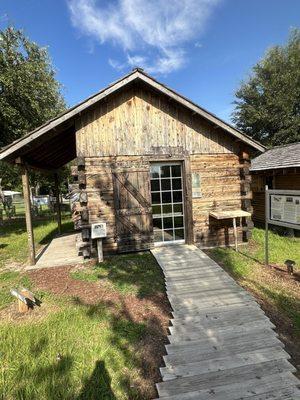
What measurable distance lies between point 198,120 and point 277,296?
18.5 ft

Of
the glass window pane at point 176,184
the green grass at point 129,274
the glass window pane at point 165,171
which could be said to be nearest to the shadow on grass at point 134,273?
the green grass at point 129,274

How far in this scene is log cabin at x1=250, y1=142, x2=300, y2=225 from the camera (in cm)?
1171

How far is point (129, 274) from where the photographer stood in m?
6.72

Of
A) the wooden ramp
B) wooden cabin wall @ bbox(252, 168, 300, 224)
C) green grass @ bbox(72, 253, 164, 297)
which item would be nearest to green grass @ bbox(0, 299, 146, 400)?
the wooden ramp

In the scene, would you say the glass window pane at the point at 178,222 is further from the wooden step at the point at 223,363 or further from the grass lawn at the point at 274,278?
the wooden step at the point at 223,363

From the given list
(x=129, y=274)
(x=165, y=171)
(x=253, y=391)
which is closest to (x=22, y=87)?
(x=165, y=171)

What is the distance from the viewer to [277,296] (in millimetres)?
5531

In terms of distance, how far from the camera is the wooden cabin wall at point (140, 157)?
7.93 meters

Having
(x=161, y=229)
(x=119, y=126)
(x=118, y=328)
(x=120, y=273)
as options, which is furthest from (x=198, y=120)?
(x=118, y=328)

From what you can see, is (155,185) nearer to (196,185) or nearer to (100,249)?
(196,185)

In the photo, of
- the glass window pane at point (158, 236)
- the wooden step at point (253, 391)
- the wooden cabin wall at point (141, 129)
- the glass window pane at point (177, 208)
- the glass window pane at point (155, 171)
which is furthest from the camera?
the glass window pane at point (158, 236)

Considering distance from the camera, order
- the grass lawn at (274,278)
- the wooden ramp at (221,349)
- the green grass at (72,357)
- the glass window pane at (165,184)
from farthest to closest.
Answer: the glass window pane at (165,184) < the grass lawn at (274,278) < the green grass at (72,357) < the wooden ramp at (221,349)

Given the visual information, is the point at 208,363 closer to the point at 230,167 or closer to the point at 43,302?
the point at 43,302

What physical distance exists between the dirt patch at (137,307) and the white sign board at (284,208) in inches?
137
